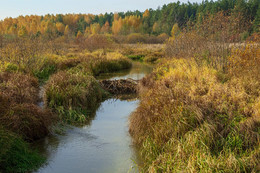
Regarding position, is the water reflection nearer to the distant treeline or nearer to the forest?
the forest

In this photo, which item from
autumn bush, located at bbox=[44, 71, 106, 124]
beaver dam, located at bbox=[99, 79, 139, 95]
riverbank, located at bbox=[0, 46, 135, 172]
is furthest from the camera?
beaver dam, located at bbox=[99, 79, 139, 95]

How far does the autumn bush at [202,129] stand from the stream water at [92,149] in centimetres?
39

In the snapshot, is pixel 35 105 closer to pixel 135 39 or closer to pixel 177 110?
pixel 177 110

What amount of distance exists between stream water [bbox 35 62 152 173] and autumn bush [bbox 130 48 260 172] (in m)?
0.39

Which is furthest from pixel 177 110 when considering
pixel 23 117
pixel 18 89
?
pixel 18 89

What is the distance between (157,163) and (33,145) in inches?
121

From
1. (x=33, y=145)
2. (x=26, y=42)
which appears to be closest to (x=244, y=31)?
(x=33, y=145)

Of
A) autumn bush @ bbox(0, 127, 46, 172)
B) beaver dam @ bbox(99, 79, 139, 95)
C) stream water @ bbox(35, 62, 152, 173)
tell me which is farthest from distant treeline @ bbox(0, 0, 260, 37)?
A: autumn bush @ bbox(0, 127, 46, 172)

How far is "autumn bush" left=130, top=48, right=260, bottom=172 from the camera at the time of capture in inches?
163

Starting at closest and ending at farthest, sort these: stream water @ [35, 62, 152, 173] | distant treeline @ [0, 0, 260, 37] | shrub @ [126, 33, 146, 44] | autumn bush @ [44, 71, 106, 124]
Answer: stream water @ [35, 62, 152, 173]
autumn bush @ [44, 71, 106, 124]
shrub @ [126, 33, 146, 44]
distant treeline @ [0, 0, 260, 37]

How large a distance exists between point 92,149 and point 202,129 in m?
2.51

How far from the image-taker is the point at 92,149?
6.03 m

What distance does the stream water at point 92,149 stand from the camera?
520 cm

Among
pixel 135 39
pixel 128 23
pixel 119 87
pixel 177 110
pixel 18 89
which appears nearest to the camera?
pixel 177 110
